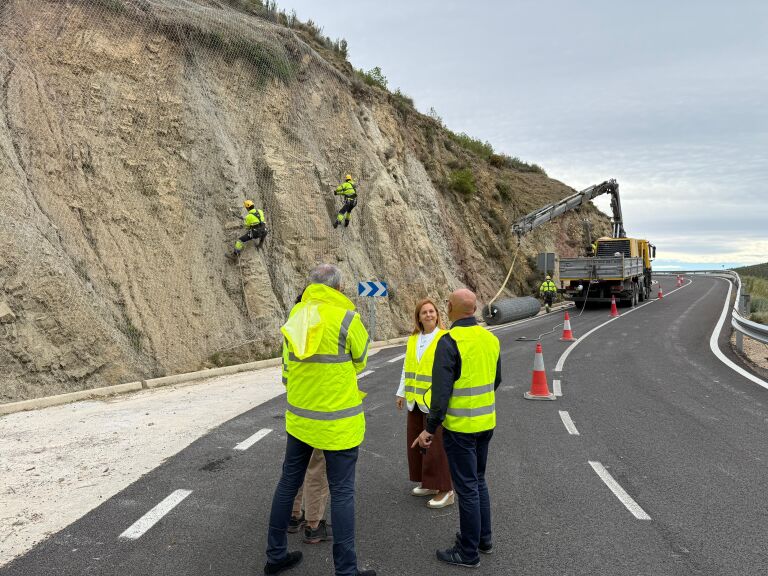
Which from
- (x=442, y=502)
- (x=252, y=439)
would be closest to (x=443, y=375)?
(x=442, y=502)

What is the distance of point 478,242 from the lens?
2914 cm

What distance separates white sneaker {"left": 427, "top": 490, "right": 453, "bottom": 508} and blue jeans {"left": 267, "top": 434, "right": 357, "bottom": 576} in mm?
1381

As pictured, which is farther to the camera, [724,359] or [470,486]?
[724,359]

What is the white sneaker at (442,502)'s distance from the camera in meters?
4.62

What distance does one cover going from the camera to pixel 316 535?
4.08m

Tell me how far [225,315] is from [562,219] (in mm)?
30479

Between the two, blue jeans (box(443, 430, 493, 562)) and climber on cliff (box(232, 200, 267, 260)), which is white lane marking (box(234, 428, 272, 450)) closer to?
blue jeans (box(443, 430, 493, 562))

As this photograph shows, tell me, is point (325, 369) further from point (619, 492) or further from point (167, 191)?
point (167, 191)

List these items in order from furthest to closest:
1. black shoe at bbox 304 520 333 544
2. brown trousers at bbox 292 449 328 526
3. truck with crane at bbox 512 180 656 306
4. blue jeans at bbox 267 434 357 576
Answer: truck with crane at bbox 512 180 656 306
brown trousers at bbox 292 449 328 526
black shoe at bbox 304 520 333 544
blue jeans at bbox 267 434 357 576

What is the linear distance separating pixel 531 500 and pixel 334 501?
211cm

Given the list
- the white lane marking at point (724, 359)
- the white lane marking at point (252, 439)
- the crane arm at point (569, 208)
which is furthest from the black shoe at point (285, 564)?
the crane arm at point (569, 208)

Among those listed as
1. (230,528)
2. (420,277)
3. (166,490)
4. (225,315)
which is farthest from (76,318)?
(420,277)

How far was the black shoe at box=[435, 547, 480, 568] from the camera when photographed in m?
3.65

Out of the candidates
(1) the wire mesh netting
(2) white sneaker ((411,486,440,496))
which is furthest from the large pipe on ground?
(2) white sneaker ((411,486,440,496))
